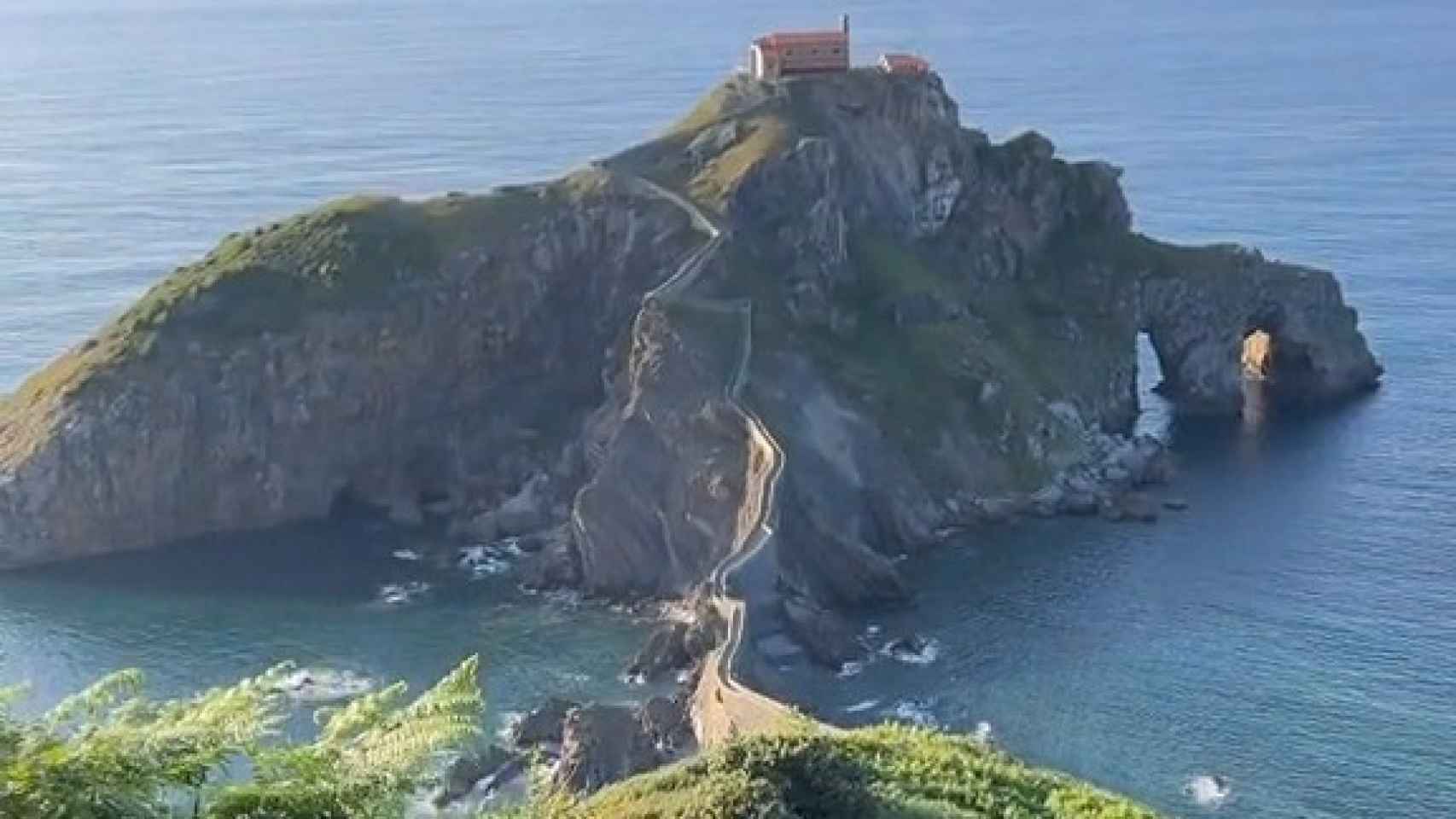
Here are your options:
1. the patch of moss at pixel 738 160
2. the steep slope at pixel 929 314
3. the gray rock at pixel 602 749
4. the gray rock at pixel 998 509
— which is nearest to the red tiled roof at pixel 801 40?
the steep slope at pixel 929 314

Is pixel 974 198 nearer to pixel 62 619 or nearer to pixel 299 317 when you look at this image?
pixel 299 317

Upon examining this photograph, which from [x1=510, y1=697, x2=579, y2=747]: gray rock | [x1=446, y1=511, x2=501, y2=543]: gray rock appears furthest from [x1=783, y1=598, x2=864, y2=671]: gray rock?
[x1=446, y1=511, x2=501, y2=543]: gray rock

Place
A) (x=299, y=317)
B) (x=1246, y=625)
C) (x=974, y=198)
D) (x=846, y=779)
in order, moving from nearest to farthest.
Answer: (x=846, y=779) < (x=1246, y=625) < (x=299, y=317) < (x=974, y=198)

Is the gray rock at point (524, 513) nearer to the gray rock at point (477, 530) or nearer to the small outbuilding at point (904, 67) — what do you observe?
the gray rock at point (477, 530)

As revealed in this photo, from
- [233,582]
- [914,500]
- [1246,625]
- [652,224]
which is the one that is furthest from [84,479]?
[1246,625]

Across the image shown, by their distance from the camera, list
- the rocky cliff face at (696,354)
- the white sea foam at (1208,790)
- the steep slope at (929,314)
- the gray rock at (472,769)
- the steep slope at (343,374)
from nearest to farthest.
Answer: the white sea foam at (1208,790), the gray rock at (472,769), the rocky cliff face at (696,354), the steep slope at (929,314), the steep slope at (343,374)

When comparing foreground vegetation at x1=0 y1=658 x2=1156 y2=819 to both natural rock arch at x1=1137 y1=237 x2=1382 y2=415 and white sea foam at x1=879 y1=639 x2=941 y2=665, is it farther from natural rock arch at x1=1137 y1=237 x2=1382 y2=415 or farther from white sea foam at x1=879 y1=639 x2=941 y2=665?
natural rock arch at x1=1137 y1=237 x2=1382 y2=415
